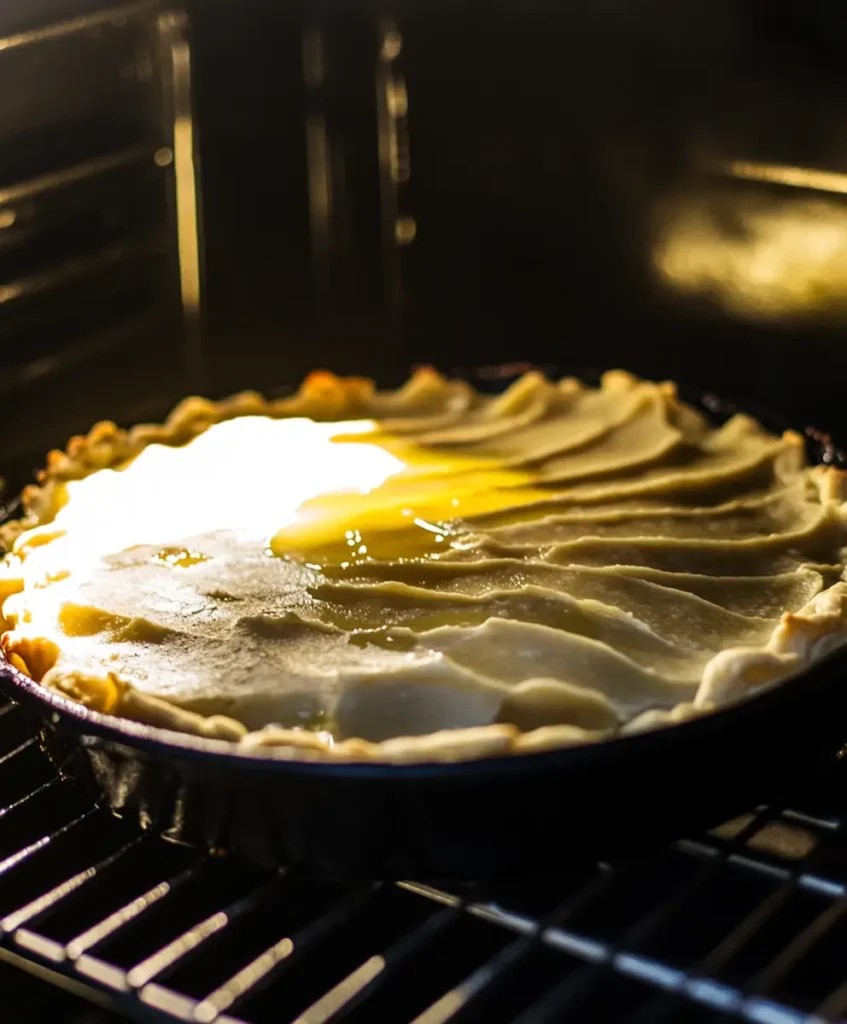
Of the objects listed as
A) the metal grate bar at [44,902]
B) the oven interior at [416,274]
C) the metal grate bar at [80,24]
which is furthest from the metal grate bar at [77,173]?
the metal grate bar at [44,902]

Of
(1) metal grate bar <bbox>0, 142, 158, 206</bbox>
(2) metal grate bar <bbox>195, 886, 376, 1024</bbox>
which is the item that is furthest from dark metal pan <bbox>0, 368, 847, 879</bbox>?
(1) metal grate bar <bbox>0, 142, 158, 206</bbox>

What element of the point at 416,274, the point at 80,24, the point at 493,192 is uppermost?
the point at 80,24

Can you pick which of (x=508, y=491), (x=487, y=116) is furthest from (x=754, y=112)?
(x=508, y=491)

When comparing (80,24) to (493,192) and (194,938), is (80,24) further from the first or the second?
(194,938)

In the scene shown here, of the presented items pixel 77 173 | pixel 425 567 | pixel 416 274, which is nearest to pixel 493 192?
pixel 416 274

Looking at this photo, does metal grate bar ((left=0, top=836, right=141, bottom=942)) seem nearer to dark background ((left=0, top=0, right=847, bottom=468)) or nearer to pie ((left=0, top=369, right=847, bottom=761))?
pie ((left=0, top=369, right=847, bottom=761))

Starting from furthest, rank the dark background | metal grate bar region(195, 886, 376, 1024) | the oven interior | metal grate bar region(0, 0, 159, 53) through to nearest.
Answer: the dark background, metal grate bar region(0, 0, 159, 53), the oven interior, metal grate bar region(195, 886, 376, 1024)

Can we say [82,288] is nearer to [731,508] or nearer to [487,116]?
[487,116]
